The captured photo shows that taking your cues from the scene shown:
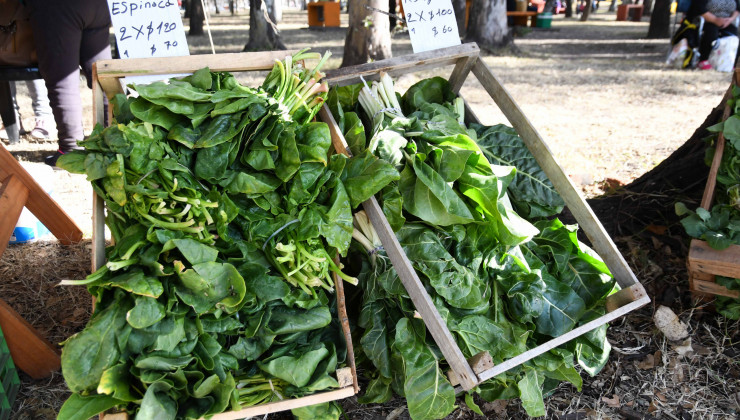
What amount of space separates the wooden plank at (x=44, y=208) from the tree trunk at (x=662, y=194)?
3.00 metres

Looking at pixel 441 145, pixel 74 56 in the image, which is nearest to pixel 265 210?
pixel 441 145

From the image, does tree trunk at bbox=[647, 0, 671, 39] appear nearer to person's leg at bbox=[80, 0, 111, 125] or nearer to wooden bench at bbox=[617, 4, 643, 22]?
wooden bench at bbox=[617, 4, 643, 22]

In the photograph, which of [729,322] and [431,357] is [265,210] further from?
[729,322]

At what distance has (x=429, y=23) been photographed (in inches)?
97.1

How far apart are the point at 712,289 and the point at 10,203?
3.33 meters

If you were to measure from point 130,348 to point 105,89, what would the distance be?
3.25 feet

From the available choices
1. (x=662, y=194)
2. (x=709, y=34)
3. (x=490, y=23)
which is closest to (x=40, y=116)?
(x=662, y=194)

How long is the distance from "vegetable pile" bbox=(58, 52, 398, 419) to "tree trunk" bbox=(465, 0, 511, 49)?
1029cm

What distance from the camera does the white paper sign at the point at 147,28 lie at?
6.46 feet

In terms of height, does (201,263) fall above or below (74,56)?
below

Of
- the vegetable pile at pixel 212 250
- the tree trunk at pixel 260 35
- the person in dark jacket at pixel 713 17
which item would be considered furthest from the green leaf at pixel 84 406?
the tree trunk at pixel 260 35

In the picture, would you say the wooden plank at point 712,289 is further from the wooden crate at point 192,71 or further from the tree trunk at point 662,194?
the wooden crate at point 192,71

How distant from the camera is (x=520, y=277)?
6.81ft

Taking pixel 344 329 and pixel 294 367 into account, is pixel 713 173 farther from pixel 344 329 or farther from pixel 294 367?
pixel 294 367
